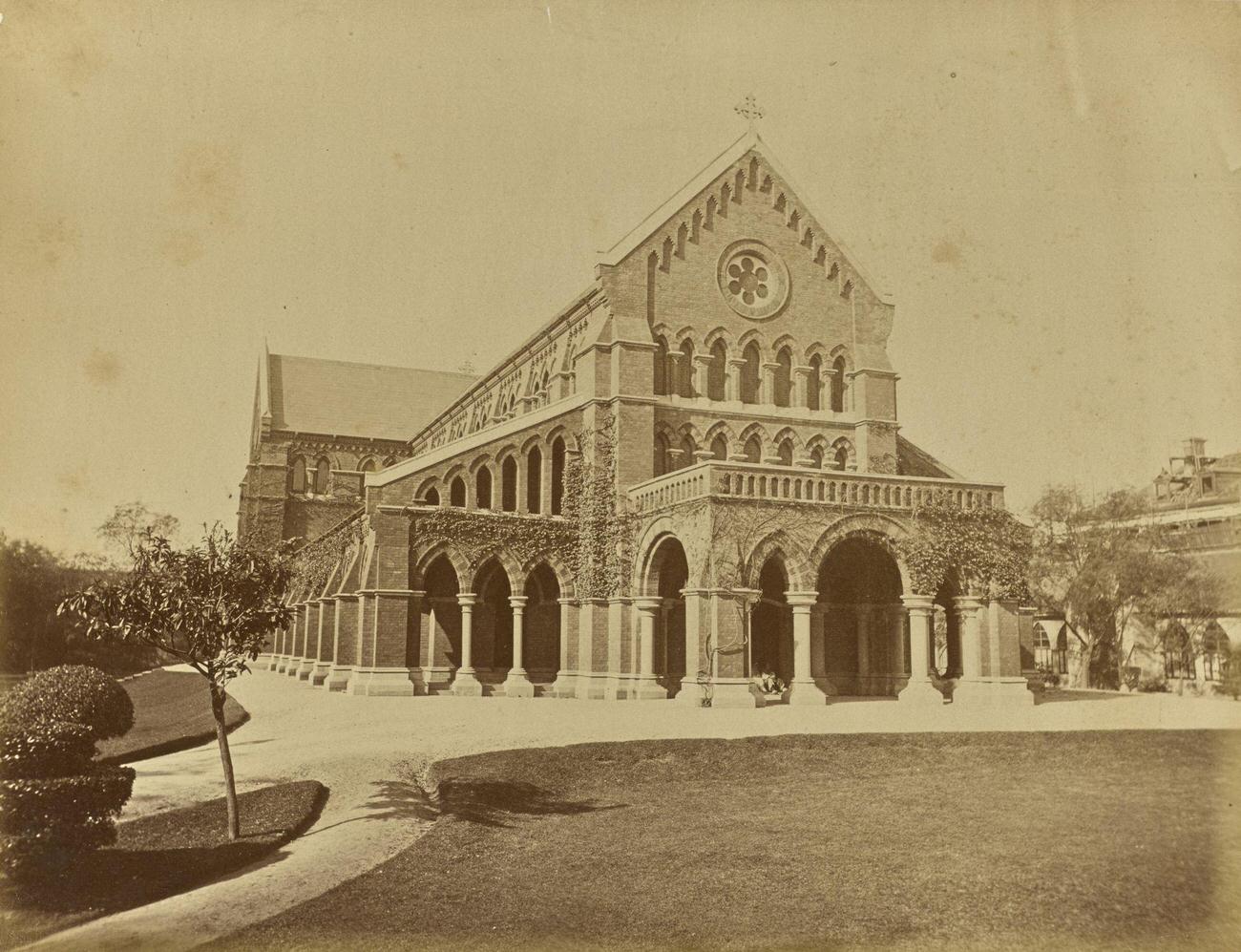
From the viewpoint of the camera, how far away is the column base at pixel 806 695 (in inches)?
987

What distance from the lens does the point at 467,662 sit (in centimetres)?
3016

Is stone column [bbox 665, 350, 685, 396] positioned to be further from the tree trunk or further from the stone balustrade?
the tree trunk

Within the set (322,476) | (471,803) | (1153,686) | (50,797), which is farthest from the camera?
(322,476)

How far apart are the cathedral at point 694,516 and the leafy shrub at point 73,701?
14.2 meters

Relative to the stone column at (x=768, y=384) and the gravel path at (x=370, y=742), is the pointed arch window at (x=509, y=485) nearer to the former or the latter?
the stone column at (x=768, y=384)

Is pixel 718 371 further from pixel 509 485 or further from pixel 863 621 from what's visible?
pixel 863 621

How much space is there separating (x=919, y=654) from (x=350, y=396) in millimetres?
45553

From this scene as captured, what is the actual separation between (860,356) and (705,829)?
24.5 m

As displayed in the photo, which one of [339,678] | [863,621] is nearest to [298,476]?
[339,678]

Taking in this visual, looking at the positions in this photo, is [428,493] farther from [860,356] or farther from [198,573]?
[198,573]

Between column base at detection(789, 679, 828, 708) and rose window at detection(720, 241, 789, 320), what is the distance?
535 inches

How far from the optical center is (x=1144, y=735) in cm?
1775

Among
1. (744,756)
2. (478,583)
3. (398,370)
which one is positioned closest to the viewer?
(744,756)

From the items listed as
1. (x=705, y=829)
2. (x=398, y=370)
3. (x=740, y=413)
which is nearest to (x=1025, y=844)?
(x=705, y=829)
